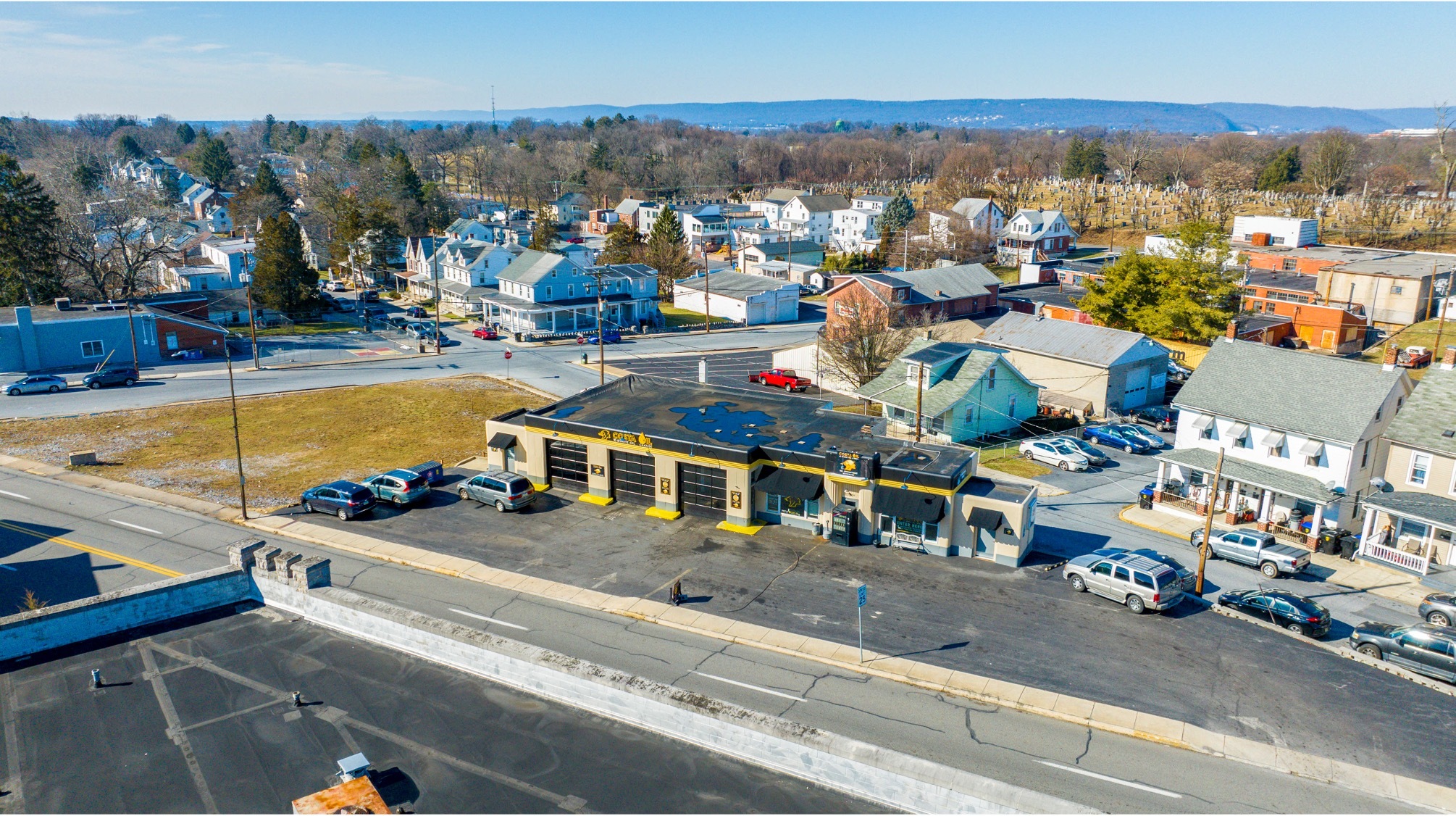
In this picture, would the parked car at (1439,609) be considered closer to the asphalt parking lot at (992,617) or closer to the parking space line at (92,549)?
the asphalt parking lot at (992,617)

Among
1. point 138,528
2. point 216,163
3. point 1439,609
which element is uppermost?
point 216,163

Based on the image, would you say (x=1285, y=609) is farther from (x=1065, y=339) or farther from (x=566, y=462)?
(x=1065, y=339)

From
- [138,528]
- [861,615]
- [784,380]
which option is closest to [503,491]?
[138,528]

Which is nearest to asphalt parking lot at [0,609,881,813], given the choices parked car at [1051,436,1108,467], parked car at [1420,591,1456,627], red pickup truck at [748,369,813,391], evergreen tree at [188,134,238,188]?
parked car at [1420,591,1456,627]

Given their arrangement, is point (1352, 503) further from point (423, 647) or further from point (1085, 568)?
point (423, 647)

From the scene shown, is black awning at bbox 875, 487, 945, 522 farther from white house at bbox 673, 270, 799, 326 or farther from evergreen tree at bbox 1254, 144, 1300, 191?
evergreen tree at bbox 1254, 144, 1300, 191

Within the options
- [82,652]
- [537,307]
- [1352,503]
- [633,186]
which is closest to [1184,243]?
[1352,503]

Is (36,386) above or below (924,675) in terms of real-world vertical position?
above
